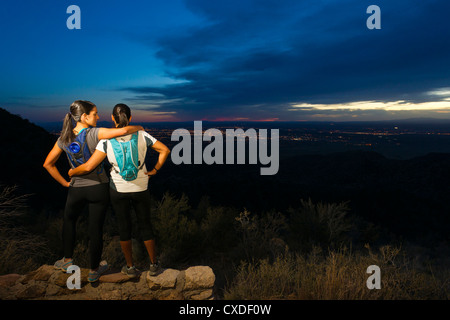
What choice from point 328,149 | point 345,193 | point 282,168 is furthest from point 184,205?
point 328,149

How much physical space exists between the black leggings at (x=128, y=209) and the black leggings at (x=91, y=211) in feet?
0.40

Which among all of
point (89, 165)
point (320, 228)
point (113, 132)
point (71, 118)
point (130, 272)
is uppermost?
point (71, 118)

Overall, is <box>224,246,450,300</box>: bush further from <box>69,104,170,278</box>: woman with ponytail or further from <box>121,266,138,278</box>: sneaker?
<box>69,104,170,278</box>: woman with ponytail

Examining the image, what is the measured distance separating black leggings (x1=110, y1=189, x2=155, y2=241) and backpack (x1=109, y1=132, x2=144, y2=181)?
21 centimetres

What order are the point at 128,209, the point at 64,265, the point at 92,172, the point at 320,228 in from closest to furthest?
1. the point at 92,172
2. the point at 128,209
3. the point at 64,265
4. the point at 320,228

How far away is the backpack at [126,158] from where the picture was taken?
2.55 m

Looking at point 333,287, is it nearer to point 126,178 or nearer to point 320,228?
point 126,178

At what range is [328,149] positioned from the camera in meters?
69.9

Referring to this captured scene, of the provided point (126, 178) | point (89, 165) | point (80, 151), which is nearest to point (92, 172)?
point (89, 165)

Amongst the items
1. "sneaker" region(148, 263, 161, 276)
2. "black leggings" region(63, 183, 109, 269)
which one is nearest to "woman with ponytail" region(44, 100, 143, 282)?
"black leggings" region(63, 183, 109, 269)

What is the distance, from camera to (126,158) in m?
2.57

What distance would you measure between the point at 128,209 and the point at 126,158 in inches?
23.9
